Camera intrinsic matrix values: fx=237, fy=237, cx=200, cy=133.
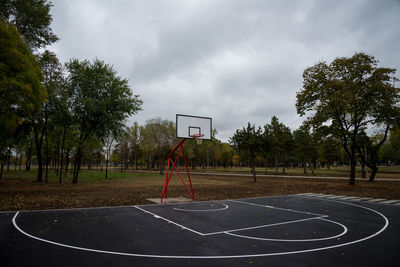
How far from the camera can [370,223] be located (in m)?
9.05

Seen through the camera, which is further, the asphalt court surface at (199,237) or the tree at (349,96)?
the tree at (349,96)

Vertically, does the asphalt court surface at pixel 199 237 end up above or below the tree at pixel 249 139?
below

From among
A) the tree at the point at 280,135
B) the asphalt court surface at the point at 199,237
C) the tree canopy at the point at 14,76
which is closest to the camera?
the asphalt court surface at the point at 199,237

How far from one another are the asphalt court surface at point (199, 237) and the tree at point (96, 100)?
16.3m

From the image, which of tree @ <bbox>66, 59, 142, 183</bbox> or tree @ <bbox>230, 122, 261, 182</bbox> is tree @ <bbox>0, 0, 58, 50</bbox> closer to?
tree @ <bbox>66, 59, 142, 183</bbox>

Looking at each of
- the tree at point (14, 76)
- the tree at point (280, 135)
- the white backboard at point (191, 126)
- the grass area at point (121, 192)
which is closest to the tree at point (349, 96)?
the grass area at point (121, 192)

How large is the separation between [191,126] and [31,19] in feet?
51.5

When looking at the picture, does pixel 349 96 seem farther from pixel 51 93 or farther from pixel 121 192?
pixel 51 93

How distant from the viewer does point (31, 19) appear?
A: 19047 mm

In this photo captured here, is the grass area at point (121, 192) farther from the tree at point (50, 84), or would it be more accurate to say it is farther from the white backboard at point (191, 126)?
the tree at point (50, 84)

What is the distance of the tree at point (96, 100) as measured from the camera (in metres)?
25.2

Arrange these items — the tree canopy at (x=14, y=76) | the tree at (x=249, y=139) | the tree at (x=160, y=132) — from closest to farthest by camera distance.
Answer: the tree canopy at (x=14, y=76), the tree at (x=249, y=139), the tree at (x=160, y=132)

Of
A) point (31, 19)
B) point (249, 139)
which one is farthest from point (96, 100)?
point (249, 139)

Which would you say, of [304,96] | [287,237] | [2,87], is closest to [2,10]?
[2,87]
